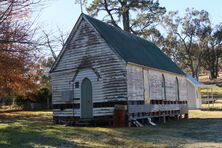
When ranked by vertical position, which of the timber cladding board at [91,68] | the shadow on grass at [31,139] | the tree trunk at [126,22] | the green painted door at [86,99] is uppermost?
the tree trunk at [126,22]

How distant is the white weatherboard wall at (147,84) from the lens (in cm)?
1718

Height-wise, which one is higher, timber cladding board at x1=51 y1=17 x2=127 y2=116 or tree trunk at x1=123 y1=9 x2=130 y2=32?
tree trunk at x1=123 y1=9 x2=130 y2=32

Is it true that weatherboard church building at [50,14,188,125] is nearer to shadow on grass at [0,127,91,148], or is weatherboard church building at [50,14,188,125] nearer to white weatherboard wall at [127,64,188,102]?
white weatherboard wall at [127,64,188,102]

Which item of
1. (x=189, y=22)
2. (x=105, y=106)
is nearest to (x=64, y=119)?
(x=105, y=106)

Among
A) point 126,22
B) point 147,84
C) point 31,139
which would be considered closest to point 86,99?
point 147,84

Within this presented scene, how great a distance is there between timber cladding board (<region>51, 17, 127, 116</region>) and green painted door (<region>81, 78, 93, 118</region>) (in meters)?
0.32

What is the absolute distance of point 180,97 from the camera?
25.1 metres

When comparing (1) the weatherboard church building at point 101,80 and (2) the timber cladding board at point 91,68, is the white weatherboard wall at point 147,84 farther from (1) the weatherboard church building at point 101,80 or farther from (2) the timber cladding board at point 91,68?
(2) the timber cladding board at point 91,68

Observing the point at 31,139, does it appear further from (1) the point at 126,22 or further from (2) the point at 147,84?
(1) the point at 126,22

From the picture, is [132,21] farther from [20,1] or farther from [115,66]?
[20,1]

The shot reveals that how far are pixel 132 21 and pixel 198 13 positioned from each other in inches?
903

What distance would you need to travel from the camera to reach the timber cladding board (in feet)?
55.3

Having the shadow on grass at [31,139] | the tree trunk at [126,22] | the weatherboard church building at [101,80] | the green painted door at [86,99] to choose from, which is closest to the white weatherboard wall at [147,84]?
the weatherboard church building at [101,80]

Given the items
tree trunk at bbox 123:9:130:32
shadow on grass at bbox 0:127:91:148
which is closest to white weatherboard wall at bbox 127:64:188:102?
shadow on grass at bbox 0:127:91:148
